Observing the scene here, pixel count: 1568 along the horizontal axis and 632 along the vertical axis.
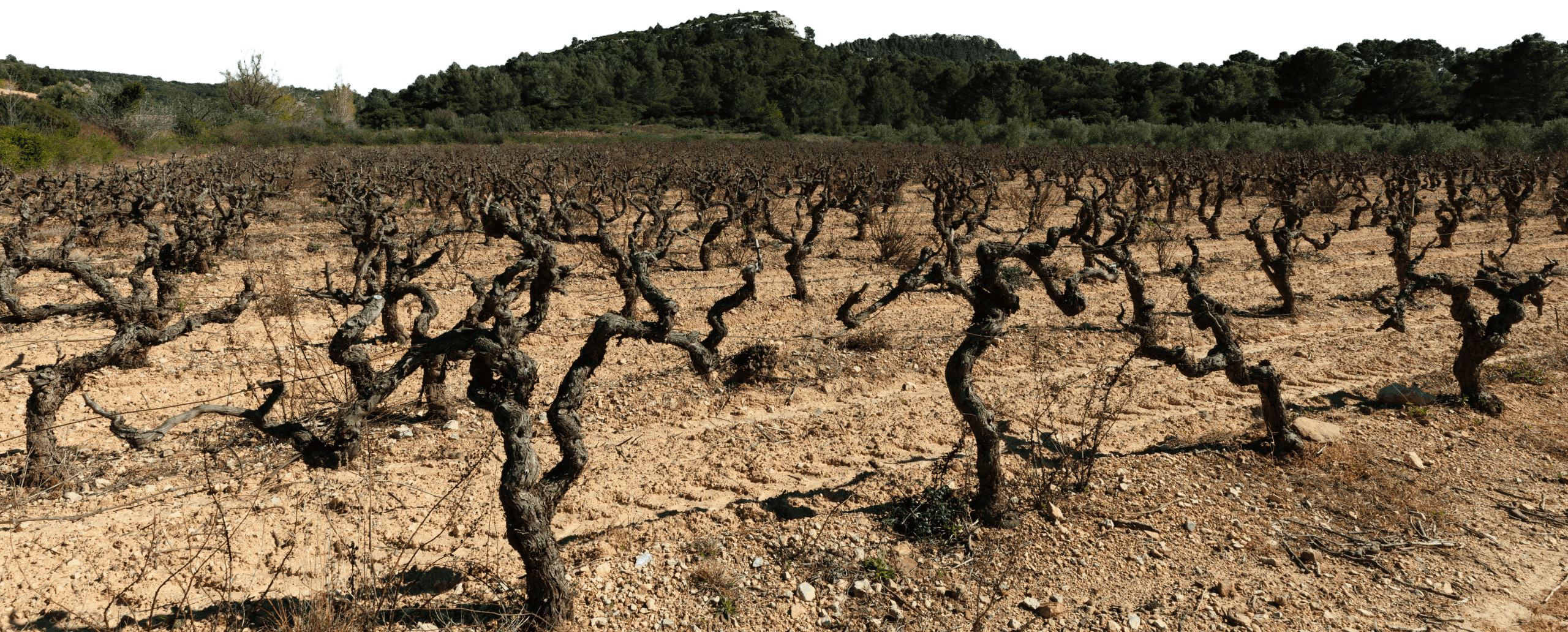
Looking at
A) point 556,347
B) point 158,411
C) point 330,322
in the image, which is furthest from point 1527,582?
point 330,322

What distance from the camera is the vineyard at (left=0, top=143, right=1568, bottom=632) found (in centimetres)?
362

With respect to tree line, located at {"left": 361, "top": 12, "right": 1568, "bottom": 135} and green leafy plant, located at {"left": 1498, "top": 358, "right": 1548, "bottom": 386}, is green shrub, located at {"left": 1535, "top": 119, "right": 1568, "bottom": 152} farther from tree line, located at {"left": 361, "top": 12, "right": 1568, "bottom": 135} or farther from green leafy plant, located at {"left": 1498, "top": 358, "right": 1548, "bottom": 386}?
→ green leafy plant, located at {"left": 1498, "top": 358, "right": 1548, "bottom": 386}

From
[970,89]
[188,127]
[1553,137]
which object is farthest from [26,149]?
[970,89]

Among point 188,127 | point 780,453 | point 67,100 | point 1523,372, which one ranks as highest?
point 67,100

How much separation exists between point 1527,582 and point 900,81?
264ft

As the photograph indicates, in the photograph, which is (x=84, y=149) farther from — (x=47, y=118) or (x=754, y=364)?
(x=754, y=364)

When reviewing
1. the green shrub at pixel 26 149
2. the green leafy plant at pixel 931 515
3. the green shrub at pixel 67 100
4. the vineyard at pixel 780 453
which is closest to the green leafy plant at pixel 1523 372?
the vineyard at pixel 780 453

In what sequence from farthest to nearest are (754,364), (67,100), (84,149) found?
1. (67,100)
2. (84,149)
3. (754,364)

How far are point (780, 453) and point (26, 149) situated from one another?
27.8 meters

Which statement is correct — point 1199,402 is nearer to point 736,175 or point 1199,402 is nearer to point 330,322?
point 330,322

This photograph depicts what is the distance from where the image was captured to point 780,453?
212 inches

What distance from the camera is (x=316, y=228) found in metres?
15.8

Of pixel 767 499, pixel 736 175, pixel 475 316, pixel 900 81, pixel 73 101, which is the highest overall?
pixel 900 81

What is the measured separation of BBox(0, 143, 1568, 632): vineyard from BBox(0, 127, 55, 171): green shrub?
16.4 meters
